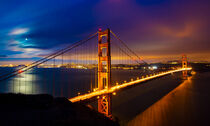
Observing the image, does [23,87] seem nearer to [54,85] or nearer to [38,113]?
[54,85]

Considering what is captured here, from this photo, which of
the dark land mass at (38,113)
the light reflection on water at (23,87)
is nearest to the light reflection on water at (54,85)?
the light reflection on water at (23,87)

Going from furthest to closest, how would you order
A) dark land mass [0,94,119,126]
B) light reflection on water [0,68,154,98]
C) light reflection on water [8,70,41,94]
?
light reflection on water [8,70,41,94] → light reflection on water [0,68,154,98] → dark land mass [0,94,119,126]

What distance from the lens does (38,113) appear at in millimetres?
5965

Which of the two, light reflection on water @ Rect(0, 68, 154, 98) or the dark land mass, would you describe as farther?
light reflection on water @ Rect(0, 68, 154, 98)

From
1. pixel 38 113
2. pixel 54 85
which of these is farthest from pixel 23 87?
pixel 38 113

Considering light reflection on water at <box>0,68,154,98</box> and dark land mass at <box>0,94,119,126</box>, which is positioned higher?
dark land mass at <box>0,94,119,126</box>

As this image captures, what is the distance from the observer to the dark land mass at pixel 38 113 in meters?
5.10

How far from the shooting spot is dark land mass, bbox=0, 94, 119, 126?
510cm

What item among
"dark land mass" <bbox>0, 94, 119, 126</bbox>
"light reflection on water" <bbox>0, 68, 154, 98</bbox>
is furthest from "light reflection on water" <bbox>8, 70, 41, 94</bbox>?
"dark land mass" <bbox>0, 94, 119, 126</bbox>

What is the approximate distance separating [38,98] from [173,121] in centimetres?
1397

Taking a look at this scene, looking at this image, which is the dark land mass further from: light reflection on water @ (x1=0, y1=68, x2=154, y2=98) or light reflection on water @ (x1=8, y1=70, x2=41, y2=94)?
light reflection on water @ (x1=8, y1=70, x2=41, y2=94)

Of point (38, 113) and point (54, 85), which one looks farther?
point (54, 85)

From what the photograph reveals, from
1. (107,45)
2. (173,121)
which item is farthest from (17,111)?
(173,121)

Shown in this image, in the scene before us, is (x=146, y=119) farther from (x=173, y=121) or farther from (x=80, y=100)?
(x=80, y=100)
